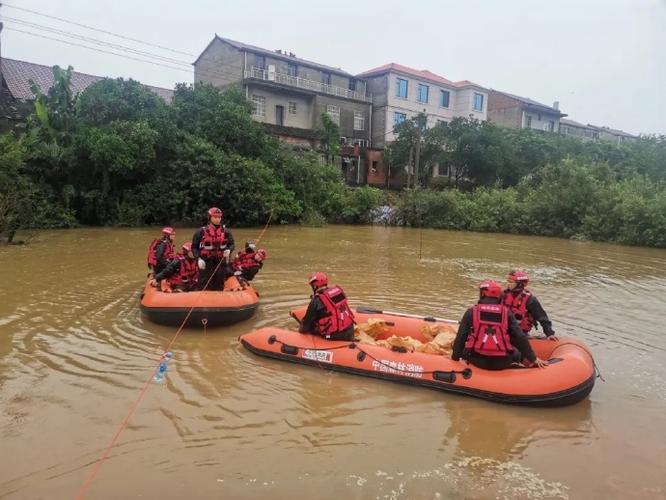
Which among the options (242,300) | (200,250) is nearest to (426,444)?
(242,300)

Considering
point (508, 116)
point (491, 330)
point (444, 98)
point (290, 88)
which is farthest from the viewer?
point (508, 116)

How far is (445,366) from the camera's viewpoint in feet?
17.9

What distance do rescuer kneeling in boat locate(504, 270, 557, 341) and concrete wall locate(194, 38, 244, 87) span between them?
29762 mm

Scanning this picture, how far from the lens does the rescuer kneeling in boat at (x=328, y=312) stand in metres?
6.08

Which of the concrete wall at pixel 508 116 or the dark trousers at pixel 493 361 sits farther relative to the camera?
the concrete wall at pixel 508 116

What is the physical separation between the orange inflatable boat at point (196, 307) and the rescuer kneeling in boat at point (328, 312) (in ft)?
5.08

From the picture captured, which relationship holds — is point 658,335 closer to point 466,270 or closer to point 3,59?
point 466,270

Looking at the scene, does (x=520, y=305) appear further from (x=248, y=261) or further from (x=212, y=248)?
(x=248, y=261)

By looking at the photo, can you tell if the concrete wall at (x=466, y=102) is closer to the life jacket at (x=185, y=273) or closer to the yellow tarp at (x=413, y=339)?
the life jacket at (x=185, y=273)

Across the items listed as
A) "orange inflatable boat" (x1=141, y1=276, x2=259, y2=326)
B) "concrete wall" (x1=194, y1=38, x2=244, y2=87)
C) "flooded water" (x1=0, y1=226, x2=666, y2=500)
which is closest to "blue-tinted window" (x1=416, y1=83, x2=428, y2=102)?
"concrete wall" (x1=194, y1=38, x2=244, y2=87)

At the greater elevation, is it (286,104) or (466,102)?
(466,102)

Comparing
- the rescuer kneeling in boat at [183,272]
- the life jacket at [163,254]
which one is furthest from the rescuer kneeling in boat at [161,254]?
the rescuer kneeling in boat at [183,272]

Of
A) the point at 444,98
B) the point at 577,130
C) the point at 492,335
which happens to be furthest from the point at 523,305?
the point at 577,130

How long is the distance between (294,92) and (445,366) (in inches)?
1234
